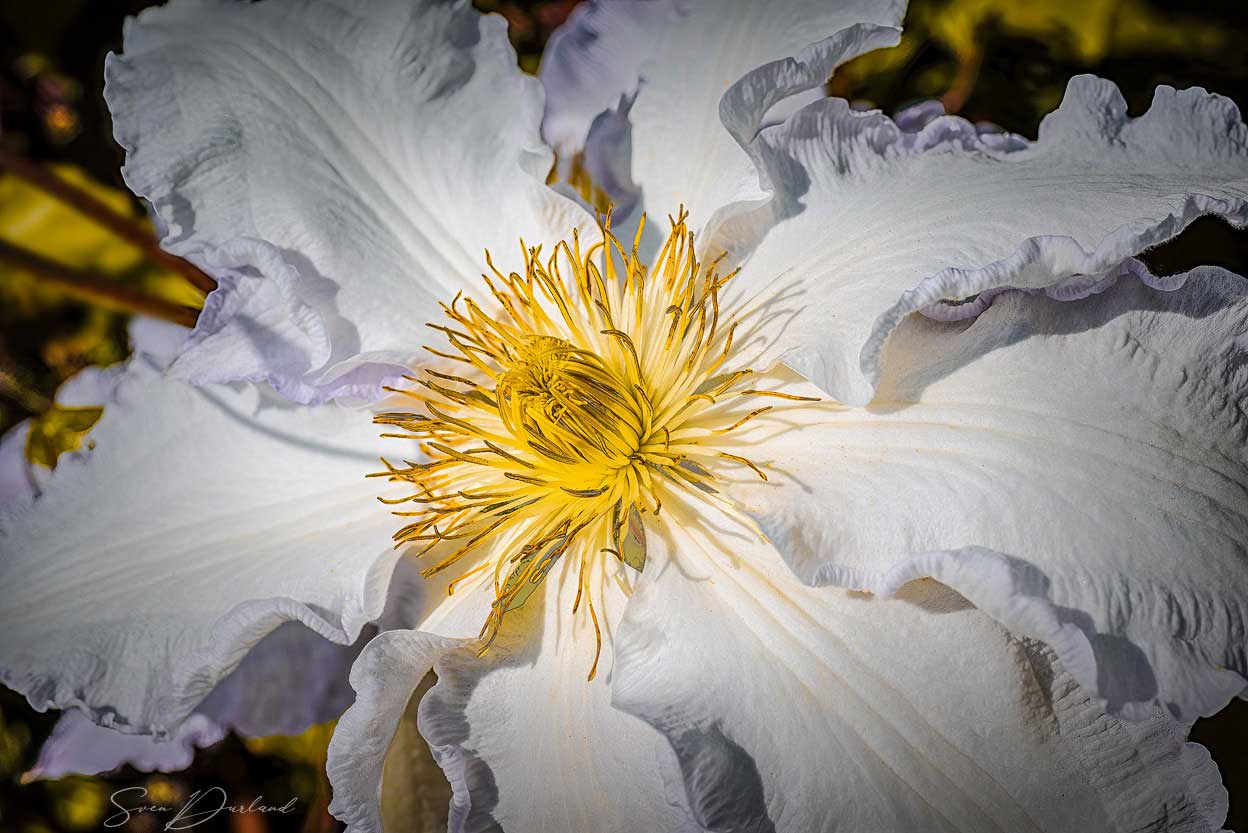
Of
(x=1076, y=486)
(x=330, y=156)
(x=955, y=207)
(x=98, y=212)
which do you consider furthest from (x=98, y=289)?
(x=1076, y=486)

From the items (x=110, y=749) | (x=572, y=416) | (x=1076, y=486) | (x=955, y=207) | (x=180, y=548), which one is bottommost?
(x=110, y=749)

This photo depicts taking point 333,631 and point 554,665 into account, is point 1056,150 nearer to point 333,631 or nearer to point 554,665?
point 554,665

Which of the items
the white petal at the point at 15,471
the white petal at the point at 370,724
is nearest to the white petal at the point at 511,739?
the white petal at the point at 370,724

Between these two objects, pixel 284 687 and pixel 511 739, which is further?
pixel 284 687

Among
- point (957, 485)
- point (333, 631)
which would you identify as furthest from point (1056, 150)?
→ point (333, 631)

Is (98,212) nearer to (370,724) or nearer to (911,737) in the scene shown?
(370,724)

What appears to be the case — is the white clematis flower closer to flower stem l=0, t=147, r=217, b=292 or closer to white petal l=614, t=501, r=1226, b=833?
white petal l=614, t=501, r=1226, b=833
